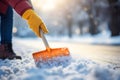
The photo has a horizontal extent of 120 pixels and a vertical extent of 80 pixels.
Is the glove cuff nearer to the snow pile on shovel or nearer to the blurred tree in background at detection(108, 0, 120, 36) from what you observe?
the snow pile on shovel

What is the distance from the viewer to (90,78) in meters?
3.43

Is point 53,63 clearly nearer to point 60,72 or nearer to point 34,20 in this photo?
point 60,72

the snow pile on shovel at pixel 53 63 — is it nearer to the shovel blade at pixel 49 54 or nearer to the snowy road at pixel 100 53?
the shovel blade at pixel 49 54

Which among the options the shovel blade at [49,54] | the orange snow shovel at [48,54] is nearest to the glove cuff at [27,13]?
the orange snow shovel at [48,54]

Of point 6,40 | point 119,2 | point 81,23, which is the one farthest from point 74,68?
point 81,23

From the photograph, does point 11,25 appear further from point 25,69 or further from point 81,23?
point 81,23

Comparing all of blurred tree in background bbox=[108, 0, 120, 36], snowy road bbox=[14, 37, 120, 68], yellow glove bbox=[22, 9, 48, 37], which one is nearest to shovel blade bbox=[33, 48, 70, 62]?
yellow glove bbox=[22, 9, 48, 37]

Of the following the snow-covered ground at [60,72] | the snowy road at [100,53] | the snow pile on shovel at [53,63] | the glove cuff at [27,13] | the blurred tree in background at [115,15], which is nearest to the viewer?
the snow-covered ground at [60,72]

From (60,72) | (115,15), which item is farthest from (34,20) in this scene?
(115,15)

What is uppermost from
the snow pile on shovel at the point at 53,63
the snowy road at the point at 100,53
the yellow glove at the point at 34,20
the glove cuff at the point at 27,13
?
the glove cuff at the point at 27,13

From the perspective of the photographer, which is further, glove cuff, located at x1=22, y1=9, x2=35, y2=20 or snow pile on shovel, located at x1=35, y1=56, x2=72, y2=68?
glove cuff, located at x1=22, y1=9, x2=35, y2=20

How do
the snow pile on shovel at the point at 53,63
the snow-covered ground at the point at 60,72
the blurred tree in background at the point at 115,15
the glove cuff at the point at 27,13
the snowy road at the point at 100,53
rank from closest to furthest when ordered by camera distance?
the snow-covered ground at the point at 60,72 → the snow pile on shovel at the point at 53,63 → the glove cuff at the point at 27,13 → the snowy road at the point at 100,53 → the blurred tree in background at the point at 115,15

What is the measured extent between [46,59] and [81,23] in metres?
44.6

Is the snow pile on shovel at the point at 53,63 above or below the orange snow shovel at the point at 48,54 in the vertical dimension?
below
